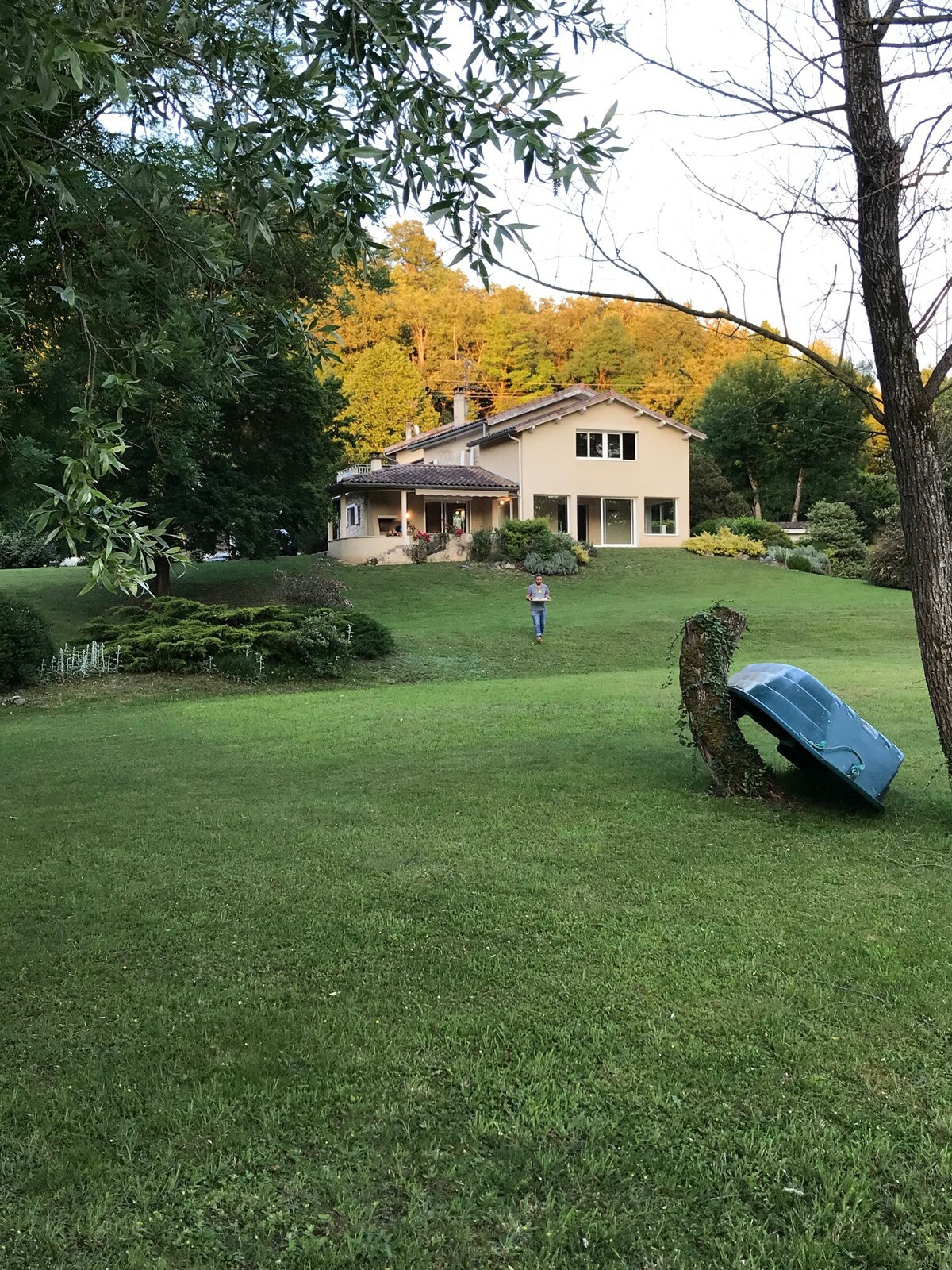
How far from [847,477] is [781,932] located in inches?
1858

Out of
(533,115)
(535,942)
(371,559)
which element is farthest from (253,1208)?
(371,559)

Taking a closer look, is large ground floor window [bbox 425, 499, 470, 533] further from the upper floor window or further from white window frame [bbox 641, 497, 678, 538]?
white window frame [bbox 641, 497, 678, 538]

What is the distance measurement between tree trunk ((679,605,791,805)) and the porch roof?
30.5 metres

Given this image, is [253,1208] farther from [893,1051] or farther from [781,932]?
[781,932]

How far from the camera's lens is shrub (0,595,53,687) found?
14.8m

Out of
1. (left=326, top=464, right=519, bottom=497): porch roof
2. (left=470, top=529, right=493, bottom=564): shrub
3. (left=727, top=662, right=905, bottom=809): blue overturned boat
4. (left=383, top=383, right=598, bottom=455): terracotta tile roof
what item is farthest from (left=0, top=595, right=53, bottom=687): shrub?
(left=383, top=383, right=598, bottom=455): terracotta tile roof

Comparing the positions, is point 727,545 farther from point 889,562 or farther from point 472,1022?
point 472,1022

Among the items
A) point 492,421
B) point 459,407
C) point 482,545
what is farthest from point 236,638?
point 459,407

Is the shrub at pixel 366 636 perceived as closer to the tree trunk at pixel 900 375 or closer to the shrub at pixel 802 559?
the tree trunk at pixel 900 375

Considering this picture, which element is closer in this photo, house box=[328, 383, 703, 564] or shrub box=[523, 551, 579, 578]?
shrub box=[523, 551, 579, 578]

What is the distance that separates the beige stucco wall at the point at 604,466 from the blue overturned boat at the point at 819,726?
31.8 meters

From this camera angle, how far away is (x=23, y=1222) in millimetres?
2414

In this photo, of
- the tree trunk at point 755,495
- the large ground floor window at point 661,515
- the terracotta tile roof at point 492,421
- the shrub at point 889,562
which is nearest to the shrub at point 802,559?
the shrub at point 889,562

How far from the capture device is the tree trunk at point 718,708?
6754 millimetres
